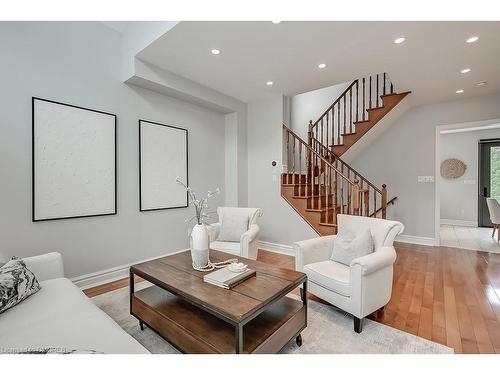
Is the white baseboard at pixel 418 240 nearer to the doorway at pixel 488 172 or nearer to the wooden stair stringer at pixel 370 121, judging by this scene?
the wooden stair stringer at pixel 370 121

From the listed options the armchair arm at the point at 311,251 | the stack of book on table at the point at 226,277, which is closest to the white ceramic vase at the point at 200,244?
the stack of book on table at the point at 226,277

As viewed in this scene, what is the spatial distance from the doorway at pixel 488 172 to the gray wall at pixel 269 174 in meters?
5.57

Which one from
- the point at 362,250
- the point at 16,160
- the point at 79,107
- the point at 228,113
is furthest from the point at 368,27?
the point at 16,160

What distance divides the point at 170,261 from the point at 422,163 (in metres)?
5.06

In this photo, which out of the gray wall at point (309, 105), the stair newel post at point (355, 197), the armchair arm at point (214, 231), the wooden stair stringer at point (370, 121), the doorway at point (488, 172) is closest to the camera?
the armchair arm at point (214, 231)

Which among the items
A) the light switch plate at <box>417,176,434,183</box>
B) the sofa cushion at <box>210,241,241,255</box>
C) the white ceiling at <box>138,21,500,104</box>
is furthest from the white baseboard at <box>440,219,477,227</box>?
the sofa cushion at <box>210,241,241,255</box>

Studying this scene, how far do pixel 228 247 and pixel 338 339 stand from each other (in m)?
1.61

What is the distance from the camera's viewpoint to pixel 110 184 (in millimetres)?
3119

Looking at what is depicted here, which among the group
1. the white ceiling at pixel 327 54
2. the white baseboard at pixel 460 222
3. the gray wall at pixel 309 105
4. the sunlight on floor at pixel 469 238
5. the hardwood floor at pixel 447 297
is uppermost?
the gray wall at pixel 309 105

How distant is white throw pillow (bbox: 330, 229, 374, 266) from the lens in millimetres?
2289

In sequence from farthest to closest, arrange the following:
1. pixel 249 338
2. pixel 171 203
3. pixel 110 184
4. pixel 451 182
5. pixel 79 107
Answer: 1. pixel 451 182
2. pixel 171 203
3. pixel 110 184
4. pixel 79 107
5. pixel 249 338

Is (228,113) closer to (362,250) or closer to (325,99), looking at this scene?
(325,99)

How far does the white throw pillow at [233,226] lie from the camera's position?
10.9ft
